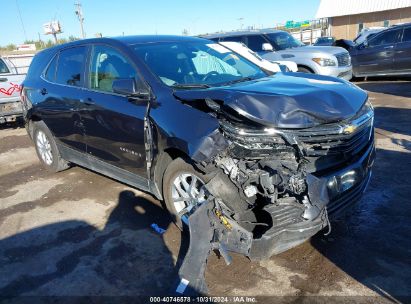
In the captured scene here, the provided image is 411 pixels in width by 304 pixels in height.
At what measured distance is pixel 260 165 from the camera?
9.90 feet

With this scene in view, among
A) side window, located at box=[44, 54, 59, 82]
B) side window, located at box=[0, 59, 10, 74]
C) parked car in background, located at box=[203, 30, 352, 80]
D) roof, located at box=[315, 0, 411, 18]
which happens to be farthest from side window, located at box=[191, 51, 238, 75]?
roof, located at box=[315, 0, 411, 18]

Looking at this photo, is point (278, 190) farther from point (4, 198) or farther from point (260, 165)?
point (4, 198)

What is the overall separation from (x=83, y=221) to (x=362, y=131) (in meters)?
3.02

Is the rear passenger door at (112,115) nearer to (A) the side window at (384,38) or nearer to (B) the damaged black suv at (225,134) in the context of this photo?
(B) the damaged black suv at (225,134)

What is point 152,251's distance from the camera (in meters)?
3.61

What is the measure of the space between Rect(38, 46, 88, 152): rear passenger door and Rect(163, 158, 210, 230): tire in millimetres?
1585

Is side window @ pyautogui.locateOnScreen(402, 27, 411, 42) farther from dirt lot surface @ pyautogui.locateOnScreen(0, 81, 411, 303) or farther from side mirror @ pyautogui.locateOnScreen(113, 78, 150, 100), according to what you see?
side mirror @ pyautogui.locateOnScreen(113, 78, 150, 100)

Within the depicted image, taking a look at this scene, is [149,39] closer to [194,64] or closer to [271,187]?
A: [194,64]

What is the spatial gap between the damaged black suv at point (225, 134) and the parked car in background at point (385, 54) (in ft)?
30.7

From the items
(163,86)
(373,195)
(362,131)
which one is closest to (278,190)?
(362,131)

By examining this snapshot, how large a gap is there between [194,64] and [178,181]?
1.42 m

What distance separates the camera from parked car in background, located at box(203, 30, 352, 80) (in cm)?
1036

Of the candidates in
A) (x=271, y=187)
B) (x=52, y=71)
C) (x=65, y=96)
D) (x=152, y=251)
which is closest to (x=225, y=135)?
(x=271, y=187)

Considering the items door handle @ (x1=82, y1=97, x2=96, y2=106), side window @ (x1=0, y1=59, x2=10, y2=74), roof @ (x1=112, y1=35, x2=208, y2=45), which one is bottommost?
door handle @ (x1=82, y1=97, x2=96, y2=106)
